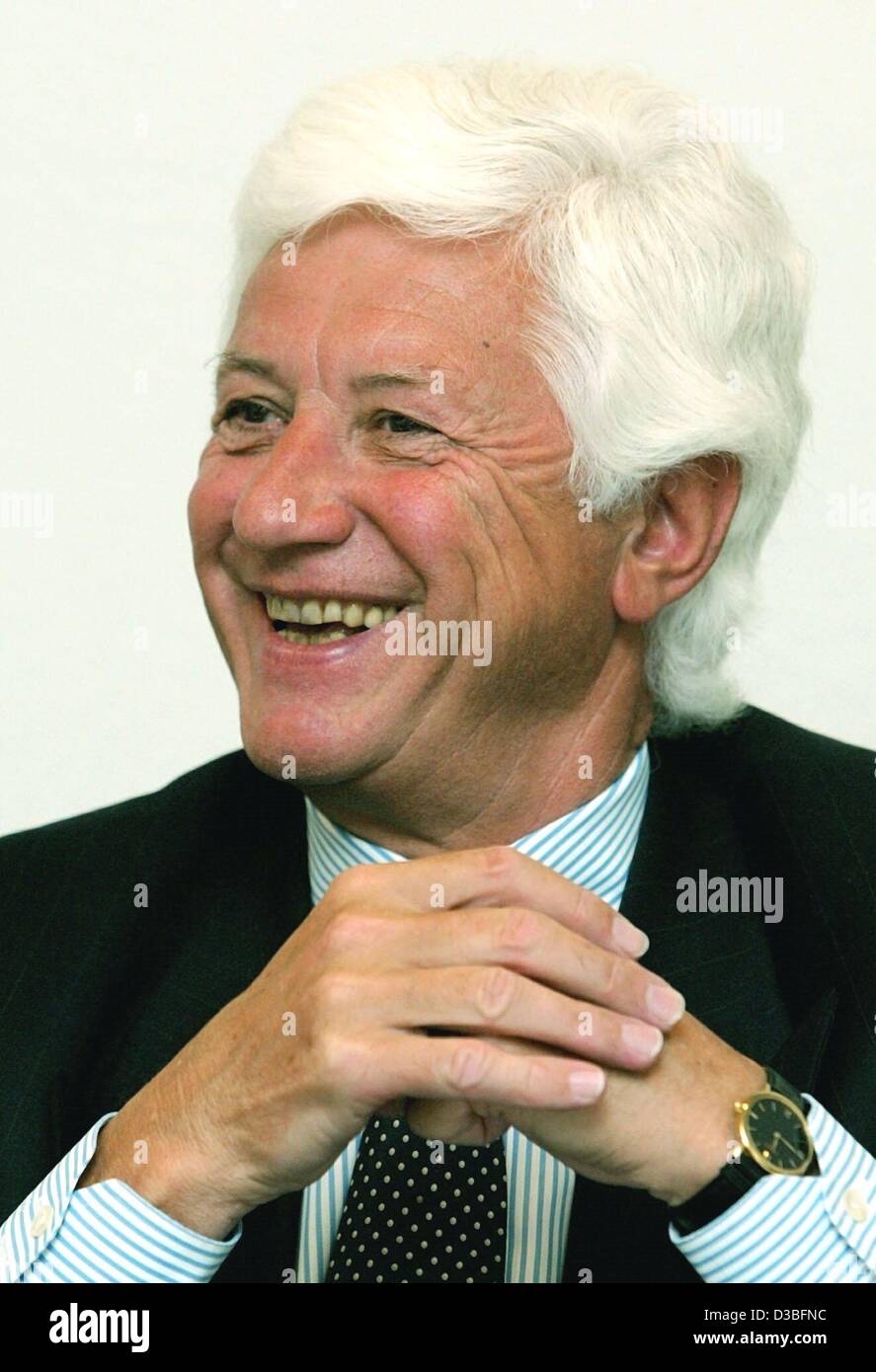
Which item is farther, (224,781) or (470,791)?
(224,781)

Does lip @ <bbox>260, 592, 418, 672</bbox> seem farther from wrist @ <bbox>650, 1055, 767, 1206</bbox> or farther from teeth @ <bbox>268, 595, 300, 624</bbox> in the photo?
wrist @ <bbox>650, 1055, 767, 1206</bbox>

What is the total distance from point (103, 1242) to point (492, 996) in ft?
1.45

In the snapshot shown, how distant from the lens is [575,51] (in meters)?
3.10

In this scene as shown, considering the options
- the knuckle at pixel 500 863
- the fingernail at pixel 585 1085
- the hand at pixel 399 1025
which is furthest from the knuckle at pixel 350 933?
the fingernail at pixel 585 1085

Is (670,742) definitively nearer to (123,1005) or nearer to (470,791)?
(470,791)

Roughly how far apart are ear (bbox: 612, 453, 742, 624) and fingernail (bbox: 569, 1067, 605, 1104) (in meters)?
0.68

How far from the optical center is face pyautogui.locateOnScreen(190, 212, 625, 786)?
209 cm

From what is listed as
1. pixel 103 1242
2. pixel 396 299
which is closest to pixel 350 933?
pixel 103 1242

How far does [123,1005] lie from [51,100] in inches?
59.7

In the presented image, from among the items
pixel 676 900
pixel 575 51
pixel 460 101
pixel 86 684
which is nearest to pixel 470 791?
pixel 676 900

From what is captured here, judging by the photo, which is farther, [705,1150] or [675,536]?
[675,536]

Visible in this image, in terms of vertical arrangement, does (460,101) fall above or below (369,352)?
above

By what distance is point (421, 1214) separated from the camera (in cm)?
204

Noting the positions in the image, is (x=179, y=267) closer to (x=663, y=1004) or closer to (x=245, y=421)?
(x=245, y=421)
